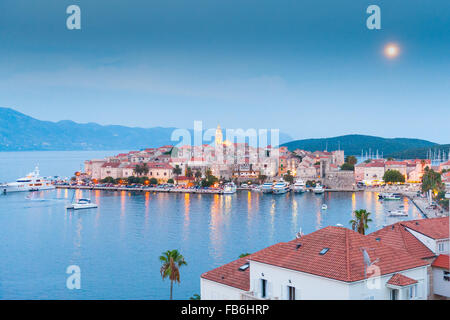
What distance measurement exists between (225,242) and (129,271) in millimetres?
4263

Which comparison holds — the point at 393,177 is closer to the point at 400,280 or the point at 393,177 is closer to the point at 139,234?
the point at 139,234

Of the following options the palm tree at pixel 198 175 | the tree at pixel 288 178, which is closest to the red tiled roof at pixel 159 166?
the palm tree at pixel 198 175

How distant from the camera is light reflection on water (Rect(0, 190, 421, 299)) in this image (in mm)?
10766

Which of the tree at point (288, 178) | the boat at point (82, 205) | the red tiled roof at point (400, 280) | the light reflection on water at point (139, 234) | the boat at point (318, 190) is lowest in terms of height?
the light reflection on water at point (139, 234)

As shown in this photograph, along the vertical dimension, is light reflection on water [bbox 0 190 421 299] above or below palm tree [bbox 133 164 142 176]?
below

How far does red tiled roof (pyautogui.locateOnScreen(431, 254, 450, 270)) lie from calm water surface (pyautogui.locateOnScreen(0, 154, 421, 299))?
533 cm

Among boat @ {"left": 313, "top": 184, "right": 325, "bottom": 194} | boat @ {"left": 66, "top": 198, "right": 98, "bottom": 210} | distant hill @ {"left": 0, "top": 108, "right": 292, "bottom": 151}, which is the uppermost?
distant hill @ {"left": 0, "top": 108, "right": 292, "bottom": 151}

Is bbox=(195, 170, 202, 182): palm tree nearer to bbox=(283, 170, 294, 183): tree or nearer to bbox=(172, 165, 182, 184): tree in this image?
bbox=(172, 165, 182, 184): tree

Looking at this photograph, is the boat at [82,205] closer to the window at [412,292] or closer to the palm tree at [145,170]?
the palm tree at [145,170]

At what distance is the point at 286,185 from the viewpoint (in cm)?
3600

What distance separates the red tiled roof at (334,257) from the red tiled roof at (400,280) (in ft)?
0.21

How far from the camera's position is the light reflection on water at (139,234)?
35.3ft

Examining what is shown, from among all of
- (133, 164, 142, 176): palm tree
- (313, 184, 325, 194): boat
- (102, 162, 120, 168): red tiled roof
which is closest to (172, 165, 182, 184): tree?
(133, 164, 142, 176): palm tree
